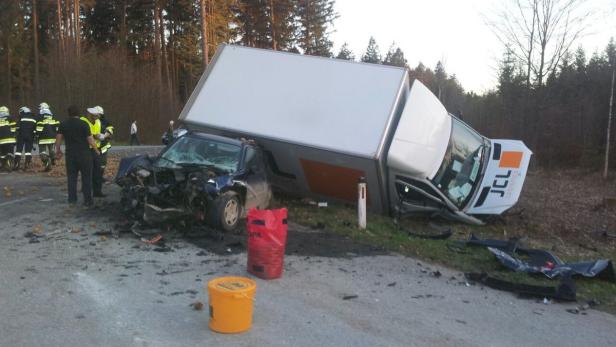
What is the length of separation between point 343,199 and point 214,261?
419cm

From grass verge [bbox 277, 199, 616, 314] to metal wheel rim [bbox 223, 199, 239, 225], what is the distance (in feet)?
4.86

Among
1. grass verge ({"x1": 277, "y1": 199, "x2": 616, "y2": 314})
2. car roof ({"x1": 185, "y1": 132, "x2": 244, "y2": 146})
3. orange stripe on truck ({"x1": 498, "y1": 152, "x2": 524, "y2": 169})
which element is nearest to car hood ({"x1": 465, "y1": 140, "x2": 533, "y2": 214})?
orange stripe on truck ({"x1": 498, "y1": 152, "x2": 524, "y2": 169})

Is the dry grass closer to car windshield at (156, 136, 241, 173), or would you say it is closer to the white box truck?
the white box truck

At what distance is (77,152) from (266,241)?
4798 mm

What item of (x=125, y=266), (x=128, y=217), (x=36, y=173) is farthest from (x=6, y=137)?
(x=125, y=266)

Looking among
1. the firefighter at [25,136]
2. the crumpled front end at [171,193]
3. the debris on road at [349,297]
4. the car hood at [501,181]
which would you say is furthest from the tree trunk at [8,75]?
the debris on road at [349,297]

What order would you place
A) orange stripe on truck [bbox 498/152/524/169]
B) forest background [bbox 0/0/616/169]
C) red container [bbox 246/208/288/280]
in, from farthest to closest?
forest background [bbox 0/0/616/169]
orange stripe on truck [bbox 498/152/524/169]
red container [bbox 246/208/288/280]

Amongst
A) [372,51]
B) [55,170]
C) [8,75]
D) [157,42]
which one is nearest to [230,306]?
[55,170]

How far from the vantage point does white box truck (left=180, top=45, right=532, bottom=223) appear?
8.76 meters

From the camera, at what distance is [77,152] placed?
888cm

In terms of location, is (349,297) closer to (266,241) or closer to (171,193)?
(266,241)

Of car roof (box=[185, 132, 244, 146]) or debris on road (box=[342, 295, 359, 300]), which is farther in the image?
car roof (box=[185, 132, 244, 146])

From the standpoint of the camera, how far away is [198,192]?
7336 mm

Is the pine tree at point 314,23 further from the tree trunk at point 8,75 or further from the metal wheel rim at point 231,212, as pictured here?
the metal wheel rim at point 231,212
